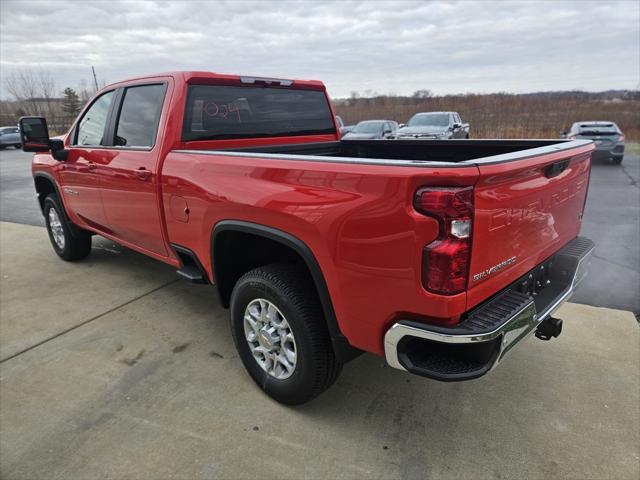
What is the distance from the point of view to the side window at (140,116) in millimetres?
3469

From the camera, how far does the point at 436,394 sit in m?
2.88

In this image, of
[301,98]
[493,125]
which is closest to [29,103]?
[493,125]

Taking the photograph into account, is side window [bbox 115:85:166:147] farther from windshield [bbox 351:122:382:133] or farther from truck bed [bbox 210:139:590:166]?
windshield [bbox 351:122:382:133]

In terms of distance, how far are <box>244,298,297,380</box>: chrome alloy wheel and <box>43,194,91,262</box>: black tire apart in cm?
332

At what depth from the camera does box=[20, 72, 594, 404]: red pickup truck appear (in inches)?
73.5

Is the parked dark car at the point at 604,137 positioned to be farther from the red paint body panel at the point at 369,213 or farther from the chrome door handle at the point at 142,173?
the chrome door handle at the point at 142,173

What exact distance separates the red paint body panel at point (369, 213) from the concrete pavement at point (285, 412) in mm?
716

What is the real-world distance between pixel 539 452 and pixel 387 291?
4.23ft

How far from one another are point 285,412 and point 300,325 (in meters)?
0.65

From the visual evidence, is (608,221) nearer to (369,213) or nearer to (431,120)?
(369,213)

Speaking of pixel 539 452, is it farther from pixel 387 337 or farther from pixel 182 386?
pixel 182 386

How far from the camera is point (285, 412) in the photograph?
2.72 metres

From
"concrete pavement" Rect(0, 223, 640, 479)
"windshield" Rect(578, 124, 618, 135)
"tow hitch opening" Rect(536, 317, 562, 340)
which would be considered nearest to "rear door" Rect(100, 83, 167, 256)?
"concrete pavement" Rect(0, 223, 640, 479)

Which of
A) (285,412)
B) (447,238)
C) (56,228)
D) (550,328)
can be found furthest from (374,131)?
(447,238)
